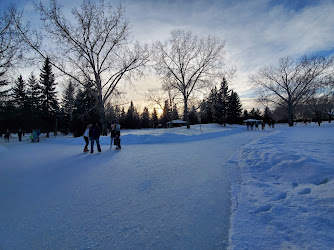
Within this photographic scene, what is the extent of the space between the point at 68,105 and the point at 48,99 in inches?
210

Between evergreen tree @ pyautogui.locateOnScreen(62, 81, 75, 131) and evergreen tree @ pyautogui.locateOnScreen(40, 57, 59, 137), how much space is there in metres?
2.86

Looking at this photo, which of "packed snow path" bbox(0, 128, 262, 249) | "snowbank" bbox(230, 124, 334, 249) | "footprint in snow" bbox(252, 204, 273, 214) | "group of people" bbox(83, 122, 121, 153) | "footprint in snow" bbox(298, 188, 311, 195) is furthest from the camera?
"group of people" bbox(83, 122, 121, 153)

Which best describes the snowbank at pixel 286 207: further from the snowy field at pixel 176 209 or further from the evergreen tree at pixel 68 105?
the evergreen tree at pixel 68 105

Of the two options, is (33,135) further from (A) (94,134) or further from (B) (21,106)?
(B) (21,106)

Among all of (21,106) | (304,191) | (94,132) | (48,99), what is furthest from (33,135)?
(21,106)

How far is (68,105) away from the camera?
39.2 meters

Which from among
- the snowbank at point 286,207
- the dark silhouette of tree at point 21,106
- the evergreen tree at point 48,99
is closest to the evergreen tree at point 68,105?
the evergreen tree at point 48,99

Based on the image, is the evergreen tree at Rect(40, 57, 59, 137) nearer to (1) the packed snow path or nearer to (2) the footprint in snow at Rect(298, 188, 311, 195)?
(1) the packed snow path

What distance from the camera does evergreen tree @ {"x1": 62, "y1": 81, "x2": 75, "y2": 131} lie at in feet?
113

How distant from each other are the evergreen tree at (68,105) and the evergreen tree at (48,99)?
286cm

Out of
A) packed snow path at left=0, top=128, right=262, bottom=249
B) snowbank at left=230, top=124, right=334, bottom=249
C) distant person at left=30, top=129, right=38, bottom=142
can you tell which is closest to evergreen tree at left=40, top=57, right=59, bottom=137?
distant person at left=30, top=129, right=38, bottom=142

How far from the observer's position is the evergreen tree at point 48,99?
33.3m

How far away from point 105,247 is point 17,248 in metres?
1.04

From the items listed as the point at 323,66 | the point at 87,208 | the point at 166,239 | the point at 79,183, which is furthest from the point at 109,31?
the point at 323,66
